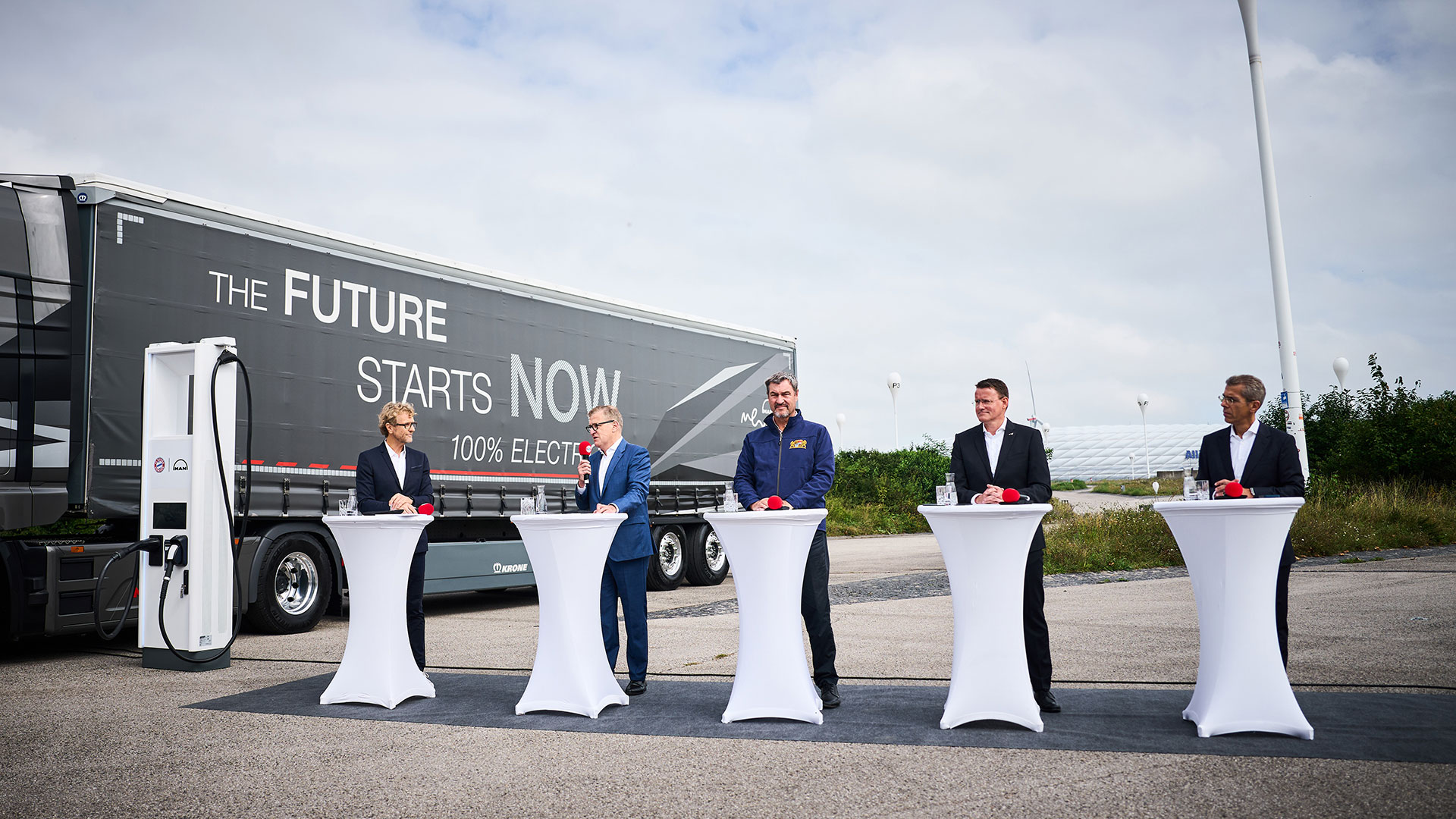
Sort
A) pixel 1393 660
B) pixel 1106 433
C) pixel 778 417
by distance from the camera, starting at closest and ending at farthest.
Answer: pixel 778 417, pixel 1393 660, pixel 1106 433

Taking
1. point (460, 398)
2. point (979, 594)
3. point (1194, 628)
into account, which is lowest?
point (1194, 628)

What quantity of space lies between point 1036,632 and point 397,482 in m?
3.90

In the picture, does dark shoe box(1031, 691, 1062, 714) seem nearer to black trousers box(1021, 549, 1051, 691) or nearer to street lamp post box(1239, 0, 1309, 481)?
black trousers box(1021, 549, 1051, 691)

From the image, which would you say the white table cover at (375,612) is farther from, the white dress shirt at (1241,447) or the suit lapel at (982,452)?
the white dress shirt at (1241,447)

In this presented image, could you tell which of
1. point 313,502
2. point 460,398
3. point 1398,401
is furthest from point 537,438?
point 1398,401

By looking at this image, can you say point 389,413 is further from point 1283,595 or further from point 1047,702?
point 1283,595

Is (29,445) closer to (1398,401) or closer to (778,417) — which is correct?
(778,417)

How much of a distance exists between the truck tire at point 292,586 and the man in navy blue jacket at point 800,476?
4914 millimetres

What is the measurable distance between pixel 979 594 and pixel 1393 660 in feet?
10.5

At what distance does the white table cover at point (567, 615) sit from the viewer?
5039 millimetres

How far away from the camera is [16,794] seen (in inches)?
148

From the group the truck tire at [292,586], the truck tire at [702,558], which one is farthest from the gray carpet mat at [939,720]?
the truck tire at [702,558]

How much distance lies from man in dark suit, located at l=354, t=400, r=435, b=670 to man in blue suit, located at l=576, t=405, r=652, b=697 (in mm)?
1137

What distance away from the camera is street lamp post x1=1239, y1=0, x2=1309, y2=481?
37.2ft
